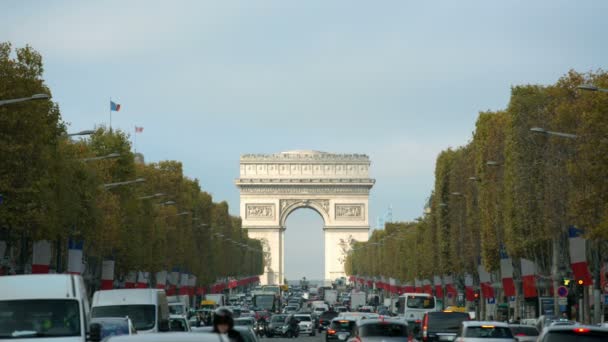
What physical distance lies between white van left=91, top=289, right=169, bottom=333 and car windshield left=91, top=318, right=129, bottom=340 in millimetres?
5075

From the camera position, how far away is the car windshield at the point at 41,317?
85.0 ft

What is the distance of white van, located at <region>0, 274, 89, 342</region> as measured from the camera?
85.2ft

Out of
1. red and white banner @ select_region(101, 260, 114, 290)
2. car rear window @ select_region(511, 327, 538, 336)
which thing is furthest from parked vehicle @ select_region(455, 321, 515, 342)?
Result: red and white banner @ select_region(101, 260, 114, 290)

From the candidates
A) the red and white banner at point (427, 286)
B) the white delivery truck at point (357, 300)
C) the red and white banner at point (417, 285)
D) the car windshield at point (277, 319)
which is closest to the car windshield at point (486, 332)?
the car windshield at point (277, 319)

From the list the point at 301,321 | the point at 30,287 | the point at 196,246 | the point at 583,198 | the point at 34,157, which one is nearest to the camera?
the point at 30,287

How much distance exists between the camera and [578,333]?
2414 cm

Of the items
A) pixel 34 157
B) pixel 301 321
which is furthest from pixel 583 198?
pixel 301 321

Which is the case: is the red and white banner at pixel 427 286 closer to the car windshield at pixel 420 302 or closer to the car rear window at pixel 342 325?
the car windshield at pixel 420 302

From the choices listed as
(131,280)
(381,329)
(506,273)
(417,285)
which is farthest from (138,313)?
(417,285)

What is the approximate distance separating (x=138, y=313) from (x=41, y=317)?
50.9 ft

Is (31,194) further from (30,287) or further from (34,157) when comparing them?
(30,287)

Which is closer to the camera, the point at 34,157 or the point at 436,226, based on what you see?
the point at 34,157

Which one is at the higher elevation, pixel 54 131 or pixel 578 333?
pixel 54 131

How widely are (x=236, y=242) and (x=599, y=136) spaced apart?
123 meters
